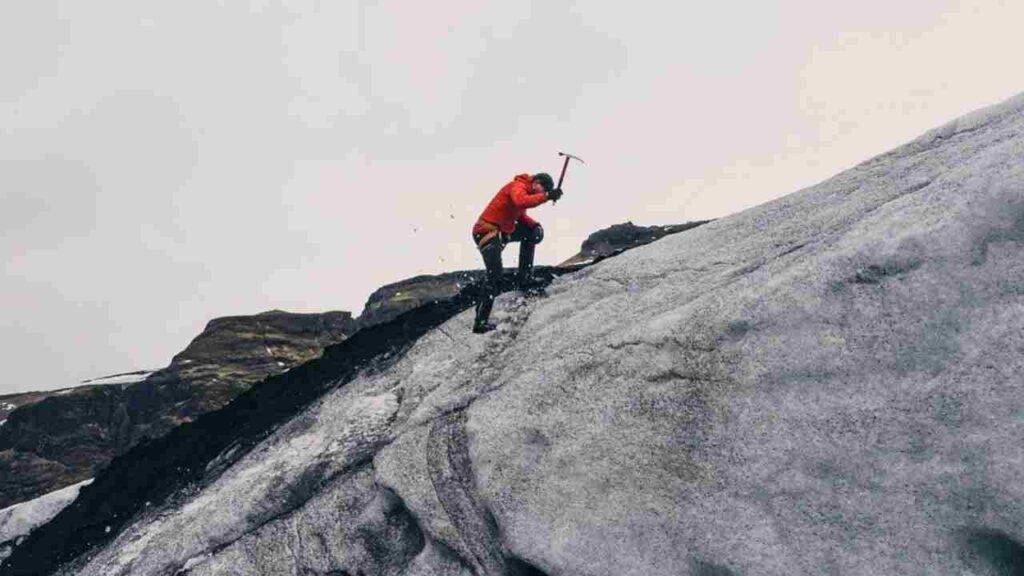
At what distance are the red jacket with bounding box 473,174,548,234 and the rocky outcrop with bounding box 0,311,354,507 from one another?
95.1 feet

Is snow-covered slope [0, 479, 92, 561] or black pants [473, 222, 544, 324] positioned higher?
black pants [473, 222, 544, 324]

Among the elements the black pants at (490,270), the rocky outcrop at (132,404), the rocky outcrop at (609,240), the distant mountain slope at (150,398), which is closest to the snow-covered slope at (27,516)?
the black pants at (490,270)

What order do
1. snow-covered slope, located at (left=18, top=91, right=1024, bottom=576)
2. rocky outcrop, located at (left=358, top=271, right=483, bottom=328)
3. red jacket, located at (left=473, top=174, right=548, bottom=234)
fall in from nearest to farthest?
1. snow-covered slope, located at (left=18, top=91, right=1024, bottom=576)
2. red jacket, located at (left=473, top=174, right=548, bottom=234)
3. rocky outcrop, located at (left=358, top=271, right=483, bottom=328)

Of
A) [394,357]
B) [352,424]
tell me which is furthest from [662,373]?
[394,357]

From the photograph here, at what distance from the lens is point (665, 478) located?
949 cm

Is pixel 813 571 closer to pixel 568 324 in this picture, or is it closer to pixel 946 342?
pixel 946 342

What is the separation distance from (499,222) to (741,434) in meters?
8.73

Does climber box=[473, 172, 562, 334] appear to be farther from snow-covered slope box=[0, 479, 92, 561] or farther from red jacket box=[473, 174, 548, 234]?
snow-covered slope box=[0, 479, 92, 561]

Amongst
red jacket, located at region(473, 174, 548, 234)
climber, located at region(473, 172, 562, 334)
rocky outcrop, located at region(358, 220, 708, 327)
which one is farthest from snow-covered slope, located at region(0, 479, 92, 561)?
rocky outcrop, located at region(358, 220, 708, 327)

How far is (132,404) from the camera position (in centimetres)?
4653

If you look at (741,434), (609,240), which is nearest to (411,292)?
(609,240)

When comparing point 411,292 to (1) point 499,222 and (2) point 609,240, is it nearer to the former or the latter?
(2) point 609,240

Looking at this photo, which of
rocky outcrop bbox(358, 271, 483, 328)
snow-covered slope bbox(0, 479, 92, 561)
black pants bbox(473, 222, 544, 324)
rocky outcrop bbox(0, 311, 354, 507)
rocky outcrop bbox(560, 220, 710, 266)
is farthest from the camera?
rocky outcrop bbox(358, 271, 483, 328)

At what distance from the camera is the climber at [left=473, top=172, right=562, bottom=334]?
1570 centimetres
